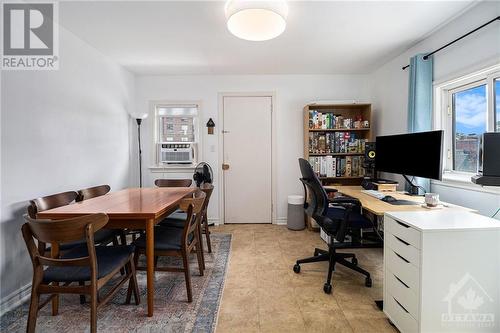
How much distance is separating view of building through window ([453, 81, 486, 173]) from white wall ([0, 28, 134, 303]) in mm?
3860

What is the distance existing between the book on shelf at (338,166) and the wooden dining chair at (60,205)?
8.98 ft

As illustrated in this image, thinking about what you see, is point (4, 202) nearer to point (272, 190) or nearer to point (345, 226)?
point (345, 226)

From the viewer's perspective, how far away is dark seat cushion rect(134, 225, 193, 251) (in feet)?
6.15

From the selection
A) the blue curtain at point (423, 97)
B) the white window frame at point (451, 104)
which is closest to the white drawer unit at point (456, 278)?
the white window frame at point (451, 104)

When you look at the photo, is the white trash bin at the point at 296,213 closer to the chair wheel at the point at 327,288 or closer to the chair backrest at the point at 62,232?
the chair wheel at the point at 327,288

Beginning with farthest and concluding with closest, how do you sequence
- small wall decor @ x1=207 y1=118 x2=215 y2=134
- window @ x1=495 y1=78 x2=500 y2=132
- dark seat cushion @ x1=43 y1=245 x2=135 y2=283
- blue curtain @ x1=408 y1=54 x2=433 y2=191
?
small wall decor @ x1=207 y1=118 x2=215 y2=134
blue curtain @ x1=408 y1=54 x2=433 y2=191
window @ x1=495 y1=78 x2=500 y2=132
dark seat cushion @ x1=43 y1=245 x2=135 y2=283

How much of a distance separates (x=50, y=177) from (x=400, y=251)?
291cm

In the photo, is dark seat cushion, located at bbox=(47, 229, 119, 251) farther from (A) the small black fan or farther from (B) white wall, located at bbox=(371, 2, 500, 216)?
(B) white wall, located at bbox=(371, 2, 500, 216)

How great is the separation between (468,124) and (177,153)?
3.59m

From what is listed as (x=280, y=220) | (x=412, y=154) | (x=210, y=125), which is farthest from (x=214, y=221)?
(x=412, y=154)

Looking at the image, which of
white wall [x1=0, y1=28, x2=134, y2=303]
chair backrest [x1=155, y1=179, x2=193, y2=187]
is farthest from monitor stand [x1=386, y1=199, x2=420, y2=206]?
white wall [x1=0, y1=28, x2=134, y2=303]

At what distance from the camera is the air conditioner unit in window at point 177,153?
3852 millimetres

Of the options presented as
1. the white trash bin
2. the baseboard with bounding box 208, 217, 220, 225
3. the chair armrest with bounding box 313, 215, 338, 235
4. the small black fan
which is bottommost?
the baseboard with bounding box 208, 217, 220, 225

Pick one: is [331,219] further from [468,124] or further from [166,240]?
[468,124]
